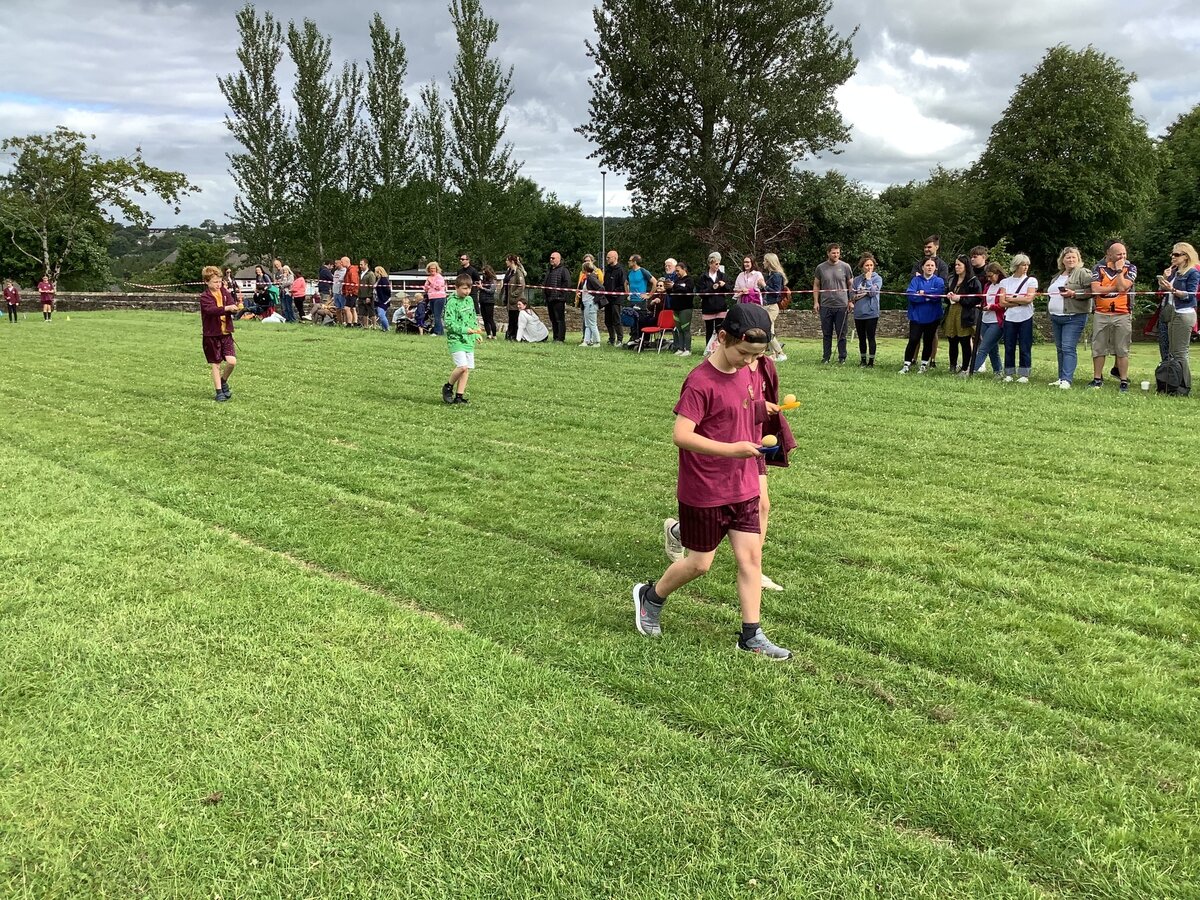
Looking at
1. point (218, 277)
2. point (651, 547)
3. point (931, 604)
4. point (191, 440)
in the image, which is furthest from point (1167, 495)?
point (218, 277)

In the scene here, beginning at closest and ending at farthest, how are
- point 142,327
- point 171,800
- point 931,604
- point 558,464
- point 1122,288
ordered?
point 171,800, point 931,604, point 558,464, point 1122,288, point 142,327

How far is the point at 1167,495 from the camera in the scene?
249 inches

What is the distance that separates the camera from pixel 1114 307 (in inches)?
432

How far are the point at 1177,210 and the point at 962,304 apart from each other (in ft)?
113

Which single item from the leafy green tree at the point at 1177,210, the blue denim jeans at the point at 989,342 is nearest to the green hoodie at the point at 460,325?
the blue denim jeans at the point at 989,342

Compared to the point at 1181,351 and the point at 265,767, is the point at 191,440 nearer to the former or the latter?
the point at 265,767

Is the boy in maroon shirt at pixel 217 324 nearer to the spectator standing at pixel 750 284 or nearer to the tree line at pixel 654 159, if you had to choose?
the spectator standing at pixel 750 284

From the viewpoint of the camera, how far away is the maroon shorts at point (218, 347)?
10.2 m

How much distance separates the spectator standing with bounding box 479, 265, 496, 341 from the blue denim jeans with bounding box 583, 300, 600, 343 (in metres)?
2.68

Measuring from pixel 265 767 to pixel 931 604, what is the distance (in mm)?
3432

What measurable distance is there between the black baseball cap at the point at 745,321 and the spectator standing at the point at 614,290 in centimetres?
1338

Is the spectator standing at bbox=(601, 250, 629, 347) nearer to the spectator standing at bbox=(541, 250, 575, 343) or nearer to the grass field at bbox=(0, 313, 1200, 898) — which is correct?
the spectator standing at bbox=(541, 250, 575, 343)

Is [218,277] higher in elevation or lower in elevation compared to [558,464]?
higher

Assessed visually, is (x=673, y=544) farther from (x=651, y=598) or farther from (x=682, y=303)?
(x=682, y=303)
